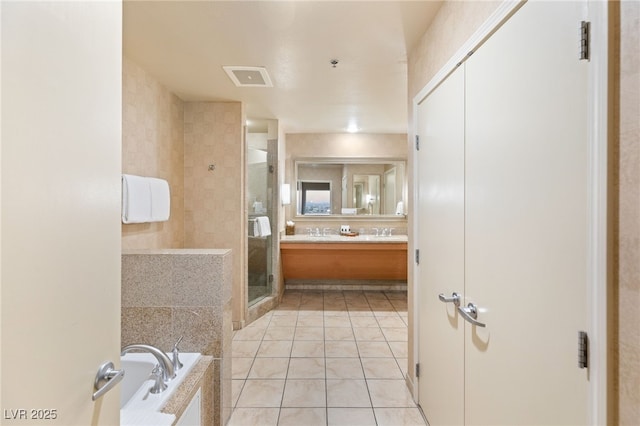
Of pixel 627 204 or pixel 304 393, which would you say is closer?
pixel 627 204

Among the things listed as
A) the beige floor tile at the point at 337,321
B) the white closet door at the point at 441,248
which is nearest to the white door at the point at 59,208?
the white closet door at the point at 441,248

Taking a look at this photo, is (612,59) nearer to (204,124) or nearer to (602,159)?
(602,159)

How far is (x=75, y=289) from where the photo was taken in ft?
2.14

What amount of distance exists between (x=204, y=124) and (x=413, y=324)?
279 cm

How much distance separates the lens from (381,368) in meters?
2.50

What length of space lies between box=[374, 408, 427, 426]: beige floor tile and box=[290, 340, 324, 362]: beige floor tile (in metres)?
0.85

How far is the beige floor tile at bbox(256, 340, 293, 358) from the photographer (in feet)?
8.91

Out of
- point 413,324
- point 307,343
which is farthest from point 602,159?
point 307,343

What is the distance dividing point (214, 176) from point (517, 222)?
2920mm

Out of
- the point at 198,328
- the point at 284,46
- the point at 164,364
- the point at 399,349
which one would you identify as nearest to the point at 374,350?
the point at 399,349

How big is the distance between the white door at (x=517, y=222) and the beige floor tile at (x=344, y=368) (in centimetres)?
90

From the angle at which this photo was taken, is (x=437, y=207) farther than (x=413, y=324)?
No

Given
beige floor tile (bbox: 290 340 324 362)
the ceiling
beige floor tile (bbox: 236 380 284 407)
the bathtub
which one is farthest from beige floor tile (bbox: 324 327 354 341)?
the ceiling

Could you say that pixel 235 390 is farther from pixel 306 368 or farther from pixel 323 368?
pixel 323 368
